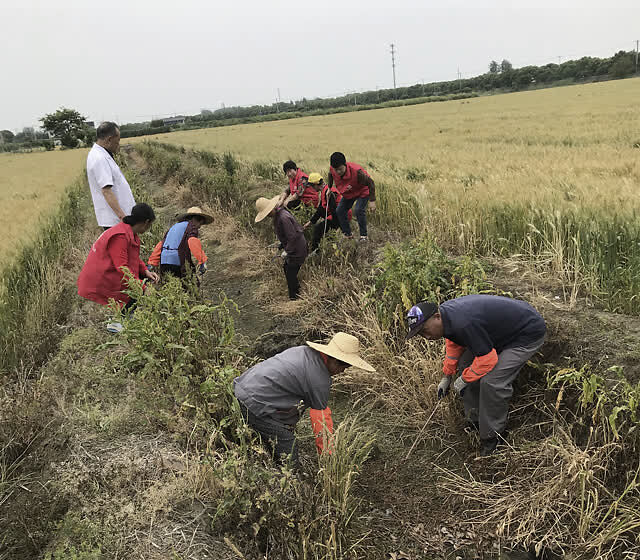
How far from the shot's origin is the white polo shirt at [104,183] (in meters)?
4.32

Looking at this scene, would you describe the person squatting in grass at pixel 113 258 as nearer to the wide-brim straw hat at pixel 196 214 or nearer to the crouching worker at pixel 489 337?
the wide-brim straw hat at pixel 196 214

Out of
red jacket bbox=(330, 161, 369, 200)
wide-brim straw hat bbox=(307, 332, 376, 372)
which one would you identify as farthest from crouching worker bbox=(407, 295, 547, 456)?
red jacket bbox=(330, 161, 369, 200)

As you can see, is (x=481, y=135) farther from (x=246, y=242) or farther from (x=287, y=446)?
(x=287, y=446)

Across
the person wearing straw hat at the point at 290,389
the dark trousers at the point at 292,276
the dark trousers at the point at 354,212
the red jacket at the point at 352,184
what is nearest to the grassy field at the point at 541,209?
the dark trousers at the point at 354,212

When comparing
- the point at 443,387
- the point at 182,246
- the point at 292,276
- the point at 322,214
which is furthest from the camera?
the point at 322,214

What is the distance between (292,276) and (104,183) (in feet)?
7.42

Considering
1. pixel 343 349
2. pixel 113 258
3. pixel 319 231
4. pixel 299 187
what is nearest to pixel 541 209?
pixel 319 231

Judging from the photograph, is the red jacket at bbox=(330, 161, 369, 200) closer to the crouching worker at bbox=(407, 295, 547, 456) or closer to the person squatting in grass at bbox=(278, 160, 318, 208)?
the person squatting in grass at bbox=(278, 160, 318, 208)

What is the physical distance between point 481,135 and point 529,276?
14.5 meters

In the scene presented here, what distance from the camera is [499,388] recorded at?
2.78 metres

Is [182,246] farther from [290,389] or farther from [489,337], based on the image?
[489,337]

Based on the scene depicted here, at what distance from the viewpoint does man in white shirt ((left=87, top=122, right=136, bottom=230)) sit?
434 centimetres

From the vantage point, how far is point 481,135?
16.6 m

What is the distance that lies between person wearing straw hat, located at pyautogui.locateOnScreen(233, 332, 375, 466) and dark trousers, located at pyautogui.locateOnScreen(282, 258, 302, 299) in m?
2.61
